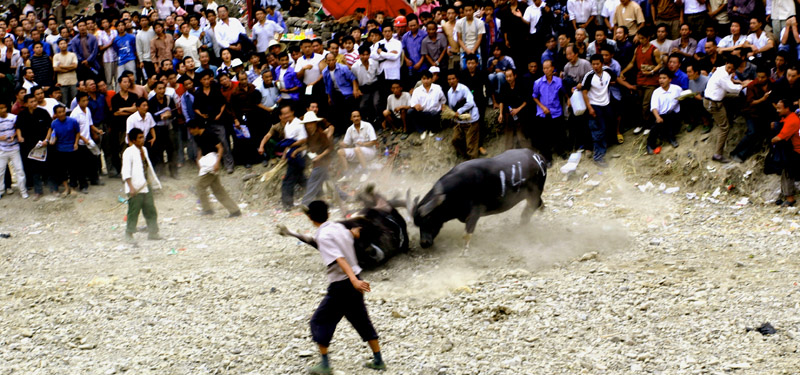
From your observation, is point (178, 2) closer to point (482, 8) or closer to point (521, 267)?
point (482, 8)

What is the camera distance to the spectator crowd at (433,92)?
12945mm

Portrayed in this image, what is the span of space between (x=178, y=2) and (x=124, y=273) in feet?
37.2

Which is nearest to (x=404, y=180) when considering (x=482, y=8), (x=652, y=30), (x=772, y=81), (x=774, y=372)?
(x=482, y=8)

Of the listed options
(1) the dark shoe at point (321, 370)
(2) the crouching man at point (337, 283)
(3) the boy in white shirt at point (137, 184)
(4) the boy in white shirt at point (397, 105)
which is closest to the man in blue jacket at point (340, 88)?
(4) the boy in white shirt at point (397, 105)

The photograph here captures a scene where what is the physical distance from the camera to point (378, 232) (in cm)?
1010

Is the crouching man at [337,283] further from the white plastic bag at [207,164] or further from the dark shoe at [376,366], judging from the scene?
the white plastic bag at [207,164]

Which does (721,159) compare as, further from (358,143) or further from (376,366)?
(376,366)

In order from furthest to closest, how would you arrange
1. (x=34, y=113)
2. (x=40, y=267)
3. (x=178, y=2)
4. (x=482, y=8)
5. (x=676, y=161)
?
(x=178, y=2) → (x=482, y=8) → (x=34, y=113) → (x=676, y=161) → (x=40, y=267)

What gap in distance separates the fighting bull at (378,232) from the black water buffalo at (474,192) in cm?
24

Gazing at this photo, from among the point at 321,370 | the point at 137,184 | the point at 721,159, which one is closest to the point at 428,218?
the point at 321,370

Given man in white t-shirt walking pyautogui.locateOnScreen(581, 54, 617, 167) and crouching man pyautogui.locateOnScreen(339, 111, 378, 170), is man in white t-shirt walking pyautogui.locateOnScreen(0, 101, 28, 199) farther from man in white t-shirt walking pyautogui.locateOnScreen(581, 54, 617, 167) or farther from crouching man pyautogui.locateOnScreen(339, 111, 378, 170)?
man in white t-shirt walking pyautogui.locateOnScreen(581, 54, 617, 167)

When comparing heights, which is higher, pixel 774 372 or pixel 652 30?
pixel 652 30

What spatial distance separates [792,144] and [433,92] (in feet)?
17.6

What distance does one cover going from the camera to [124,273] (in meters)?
10.2
